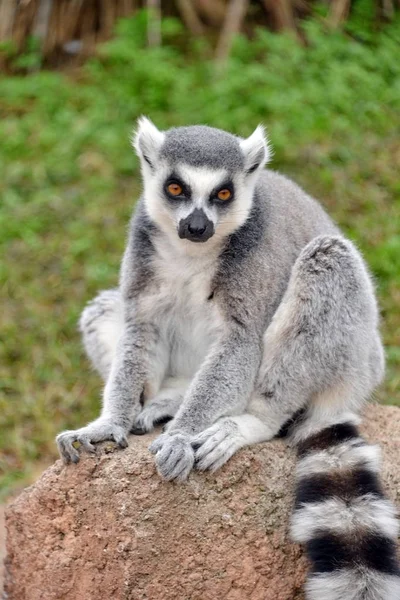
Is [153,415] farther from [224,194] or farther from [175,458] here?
[224,194]

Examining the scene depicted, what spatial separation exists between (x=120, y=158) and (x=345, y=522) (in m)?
5.90

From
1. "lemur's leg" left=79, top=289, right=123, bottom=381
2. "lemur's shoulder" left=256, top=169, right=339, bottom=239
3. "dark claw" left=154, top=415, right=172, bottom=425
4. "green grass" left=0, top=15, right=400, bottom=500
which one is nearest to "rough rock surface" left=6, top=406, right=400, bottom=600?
"dark claw" left=154, top=415, right=172, bottom=425

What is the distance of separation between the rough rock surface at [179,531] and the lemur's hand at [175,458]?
9 cm

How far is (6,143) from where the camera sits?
9531mm

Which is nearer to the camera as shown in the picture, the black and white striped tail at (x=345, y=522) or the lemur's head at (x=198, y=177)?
the black and white striped tail at (x=345, y=522)

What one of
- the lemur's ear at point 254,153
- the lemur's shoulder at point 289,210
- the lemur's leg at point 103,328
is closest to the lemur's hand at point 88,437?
the lemur's leg at point 103,328

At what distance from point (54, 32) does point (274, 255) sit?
6.91 metres

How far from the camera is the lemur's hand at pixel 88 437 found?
4.41 meters

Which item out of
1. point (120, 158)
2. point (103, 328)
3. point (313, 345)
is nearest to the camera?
point (313, 345)

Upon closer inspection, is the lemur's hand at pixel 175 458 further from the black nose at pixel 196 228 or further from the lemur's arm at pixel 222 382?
the black nose at pixel 196 228

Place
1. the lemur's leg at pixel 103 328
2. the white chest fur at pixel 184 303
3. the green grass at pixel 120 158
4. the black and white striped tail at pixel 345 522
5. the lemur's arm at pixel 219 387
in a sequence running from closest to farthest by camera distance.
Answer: the black and white striped tail at pixel 345 522
the lemur's arm at pixel 219 387
the white chest fur at pixel 184 303
the lemur's leg at pixel 103 328
the green grass at pixel 120 158

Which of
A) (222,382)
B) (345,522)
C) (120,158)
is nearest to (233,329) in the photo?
(222,382)

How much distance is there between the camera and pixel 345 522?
158 inches

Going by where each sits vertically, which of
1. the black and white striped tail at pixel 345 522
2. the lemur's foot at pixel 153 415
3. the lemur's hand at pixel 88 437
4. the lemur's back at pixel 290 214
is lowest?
the lemur's foot at pixel 153 415
